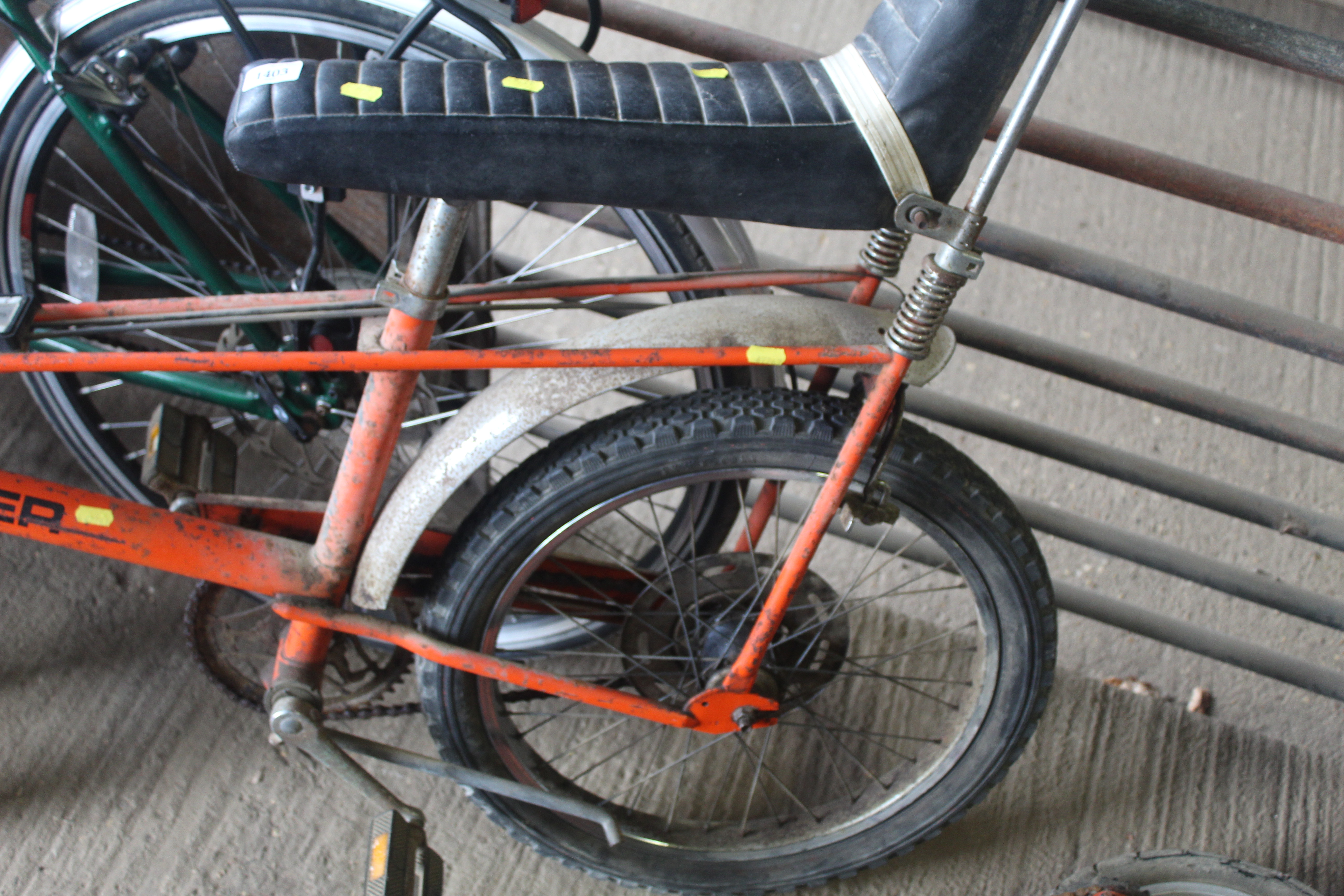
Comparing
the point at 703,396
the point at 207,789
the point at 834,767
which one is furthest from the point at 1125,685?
the point at 207,789

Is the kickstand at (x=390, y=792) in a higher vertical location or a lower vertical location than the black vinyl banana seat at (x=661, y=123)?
lower

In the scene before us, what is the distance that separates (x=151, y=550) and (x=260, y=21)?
0.65m

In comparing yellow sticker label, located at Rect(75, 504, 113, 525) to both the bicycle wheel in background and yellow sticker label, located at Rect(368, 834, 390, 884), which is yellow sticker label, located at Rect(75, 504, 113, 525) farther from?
yellow sticker label, located at Rect(368, 834, 390, 884)

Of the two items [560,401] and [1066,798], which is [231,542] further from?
[1066,798]

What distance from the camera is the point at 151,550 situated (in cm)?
121

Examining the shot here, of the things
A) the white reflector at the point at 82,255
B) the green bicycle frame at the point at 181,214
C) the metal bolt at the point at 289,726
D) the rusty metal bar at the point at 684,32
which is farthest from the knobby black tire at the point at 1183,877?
the white reflector at the point at 82,255

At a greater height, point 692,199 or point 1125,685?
point 1125,685

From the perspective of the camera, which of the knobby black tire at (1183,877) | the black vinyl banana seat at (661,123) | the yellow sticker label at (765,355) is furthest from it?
the knobby black tire at (1183,877)

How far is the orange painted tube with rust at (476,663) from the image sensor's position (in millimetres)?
1189

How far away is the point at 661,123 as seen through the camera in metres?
0.85

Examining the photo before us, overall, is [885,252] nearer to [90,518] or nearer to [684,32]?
[684,32]

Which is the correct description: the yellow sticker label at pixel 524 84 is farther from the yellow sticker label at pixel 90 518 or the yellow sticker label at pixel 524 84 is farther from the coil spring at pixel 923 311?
the yellow sticker label at pixel 90 518

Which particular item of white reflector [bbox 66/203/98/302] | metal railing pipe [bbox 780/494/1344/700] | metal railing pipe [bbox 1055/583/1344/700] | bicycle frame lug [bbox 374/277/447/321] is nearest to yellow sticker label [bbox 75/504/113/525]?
white reflector [bbox 66/203/98/302]

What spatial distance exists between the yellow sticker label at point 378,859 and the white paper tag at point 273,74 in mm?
852
